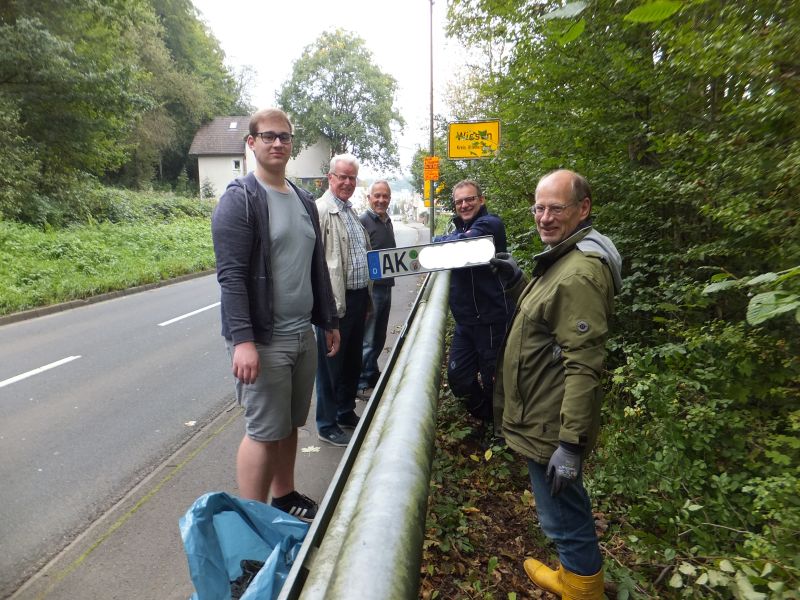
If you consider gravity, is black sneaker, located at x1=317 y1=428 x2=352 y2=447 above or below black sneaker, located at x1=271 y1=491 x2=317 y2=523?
below

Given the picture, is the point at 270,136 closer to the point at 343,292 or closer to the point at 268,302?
the point at 268,302

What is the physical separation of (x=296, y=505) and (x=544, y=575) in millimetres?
1236

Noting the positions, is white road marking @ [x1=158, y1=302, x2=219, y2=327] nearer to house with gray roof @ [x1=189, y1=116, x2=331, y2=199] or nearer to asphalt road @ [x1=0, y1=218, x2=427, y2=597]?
asphalt road @ [x1=0, y1=218, x2=427, y2=597]

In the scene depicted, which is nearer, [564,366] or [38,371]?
[564,366]

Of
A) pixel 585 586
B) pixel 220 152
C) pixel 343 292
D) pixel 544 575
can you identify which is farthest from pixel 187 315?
pixel 220 152

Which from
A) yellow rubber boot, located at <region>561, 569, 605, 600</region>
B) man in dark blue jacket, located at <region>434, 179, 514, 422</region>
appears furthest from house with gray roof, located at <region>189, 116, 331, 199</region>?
yellow rubber boot, located at <region>561, 569, 605, 600</region>

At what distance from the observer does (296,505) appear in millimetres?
2625

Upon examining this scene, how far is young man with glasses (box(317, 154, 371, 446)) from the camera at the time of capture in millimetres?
3646

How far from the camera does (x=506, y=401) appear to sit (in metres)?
2.17

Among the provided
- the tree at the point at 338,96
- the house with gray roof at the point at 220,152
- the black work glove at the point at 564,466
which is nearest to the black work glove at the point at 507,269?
the black work glove at the point at 564,466

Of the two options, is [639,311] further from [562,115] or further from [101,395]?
[101,395]

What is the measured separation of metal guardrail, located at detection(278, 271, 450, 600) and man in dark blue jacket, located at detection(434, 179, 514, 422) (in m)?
1.27

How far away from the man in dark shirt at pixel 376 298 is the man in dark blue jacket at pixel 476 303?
1.45m

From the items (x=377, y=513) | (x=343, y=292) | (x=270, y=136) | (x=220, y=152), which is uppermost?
(x=220, y=152)
